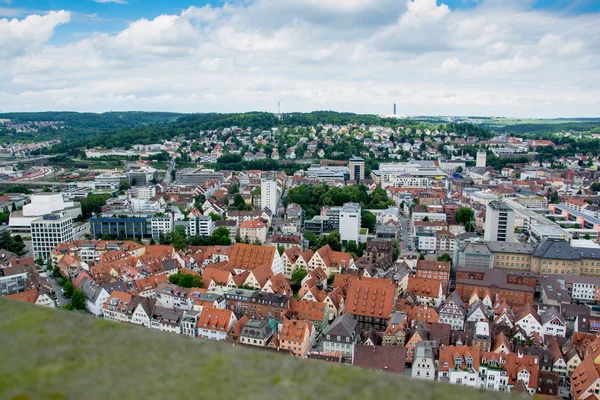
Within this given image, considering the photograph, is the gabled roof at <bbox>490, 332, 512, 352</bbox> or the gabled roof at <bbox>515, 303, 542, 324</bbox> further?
the gabled roof at <bbox>515, 303, 542, 324</bbox>

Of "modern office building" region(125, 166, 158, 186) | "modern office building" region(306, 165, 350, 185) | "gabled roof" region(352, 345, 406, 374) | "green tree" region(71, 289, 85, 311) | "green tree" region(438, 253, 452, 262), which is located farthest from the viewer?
"modern office building" region(125, 166, 158, 186)

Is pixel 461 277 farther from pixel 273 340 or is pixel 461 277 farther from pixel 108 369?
pixel 108 369

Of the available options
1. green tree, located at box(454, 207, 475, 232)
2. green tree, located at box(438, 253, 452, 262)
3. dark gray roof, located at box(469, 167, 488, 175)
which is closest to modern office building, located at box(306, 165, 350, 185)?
dark gray roof, located at box(469, 167, 488, 175)

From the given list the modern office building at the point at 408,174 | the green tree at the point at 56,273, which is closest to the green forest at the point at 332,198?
the modern office building at the point at 408,174

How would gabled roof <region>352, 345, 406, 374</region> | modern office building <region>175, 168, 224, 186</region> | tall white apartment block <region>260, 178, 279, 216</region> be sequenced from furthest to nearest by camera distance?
modern office building <region>175, 168, 224, 186</region> → tall white apartment block <region>260, 178, 279, 216</region> → gabled roof <region>352, 345, 406, 374</region>

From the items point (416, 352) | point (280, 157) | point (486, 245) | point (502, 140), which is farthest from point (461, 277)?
point (502, 140)

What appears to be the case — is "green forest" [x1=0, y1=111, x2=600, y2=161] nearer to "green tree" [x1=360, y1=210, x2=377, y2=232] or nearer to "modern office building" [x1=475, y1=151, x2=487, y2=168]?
"modern office building" [x1=475, y1=151, x2=487, y2=168]

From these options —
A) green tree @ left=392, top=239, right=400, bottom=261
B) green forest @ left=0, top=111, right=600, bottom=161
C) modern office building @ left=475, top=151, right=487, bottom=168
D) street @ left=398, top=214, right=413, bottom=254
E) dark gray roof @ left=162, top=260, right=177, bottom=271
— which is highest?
green forest @ left=0, top=111, right=600, bottom=161
